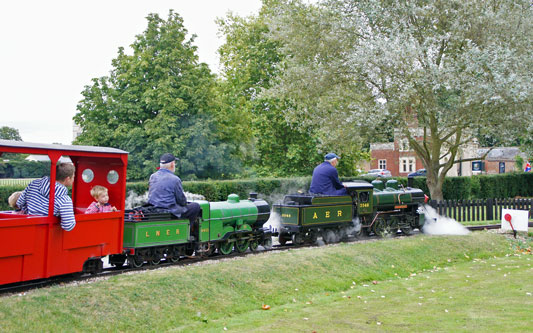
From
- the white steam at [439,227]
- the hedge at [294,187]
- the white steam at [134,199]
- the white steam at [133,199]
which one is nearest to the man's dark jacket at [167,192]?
the hedge at [294,187]

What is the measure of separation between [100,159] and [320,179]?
6.52 metres

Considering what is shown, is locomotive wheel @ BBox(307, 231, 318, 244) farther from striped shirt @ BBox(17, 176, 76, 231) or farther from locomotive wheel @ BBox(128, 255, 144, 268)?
striped shirt @ BBox(17, 176, 76, 231)

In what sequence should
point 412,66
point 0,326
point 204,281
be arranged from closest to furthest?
point 0,326 → point 204,281 → point 412,66

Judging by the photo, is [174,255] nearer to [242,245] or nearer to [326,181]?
[242,245]

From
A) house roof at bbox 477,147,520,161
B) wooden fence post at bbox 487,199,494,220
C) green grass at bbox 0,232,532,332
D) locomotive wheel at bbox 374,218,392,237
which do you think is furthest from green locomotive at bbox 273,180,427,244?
house roof at bbox 477,147,520,161

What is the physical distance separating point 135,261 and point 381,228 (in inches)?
348

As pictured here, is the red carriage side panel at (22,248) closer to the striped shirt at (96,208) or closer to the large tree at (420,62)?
the striped shirt at (96,208)

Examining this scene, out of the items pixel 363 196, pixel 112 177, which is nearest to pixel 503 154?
pixel 363 196

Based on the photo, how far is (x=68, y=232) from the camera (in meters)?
7.77

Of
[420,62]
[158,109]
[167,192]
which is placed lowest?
[167,192]

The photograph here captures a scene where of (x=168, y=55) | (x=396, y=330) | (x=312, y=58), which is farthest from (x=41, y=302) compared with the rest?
(x=168, y=55)

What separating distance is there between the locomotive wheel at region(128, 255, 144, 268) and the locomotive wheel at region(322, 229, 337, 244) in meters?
5.94

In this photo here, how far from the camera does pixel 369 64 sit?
800 inches

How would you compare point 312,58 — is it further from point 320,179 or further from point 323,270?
point 323,270
